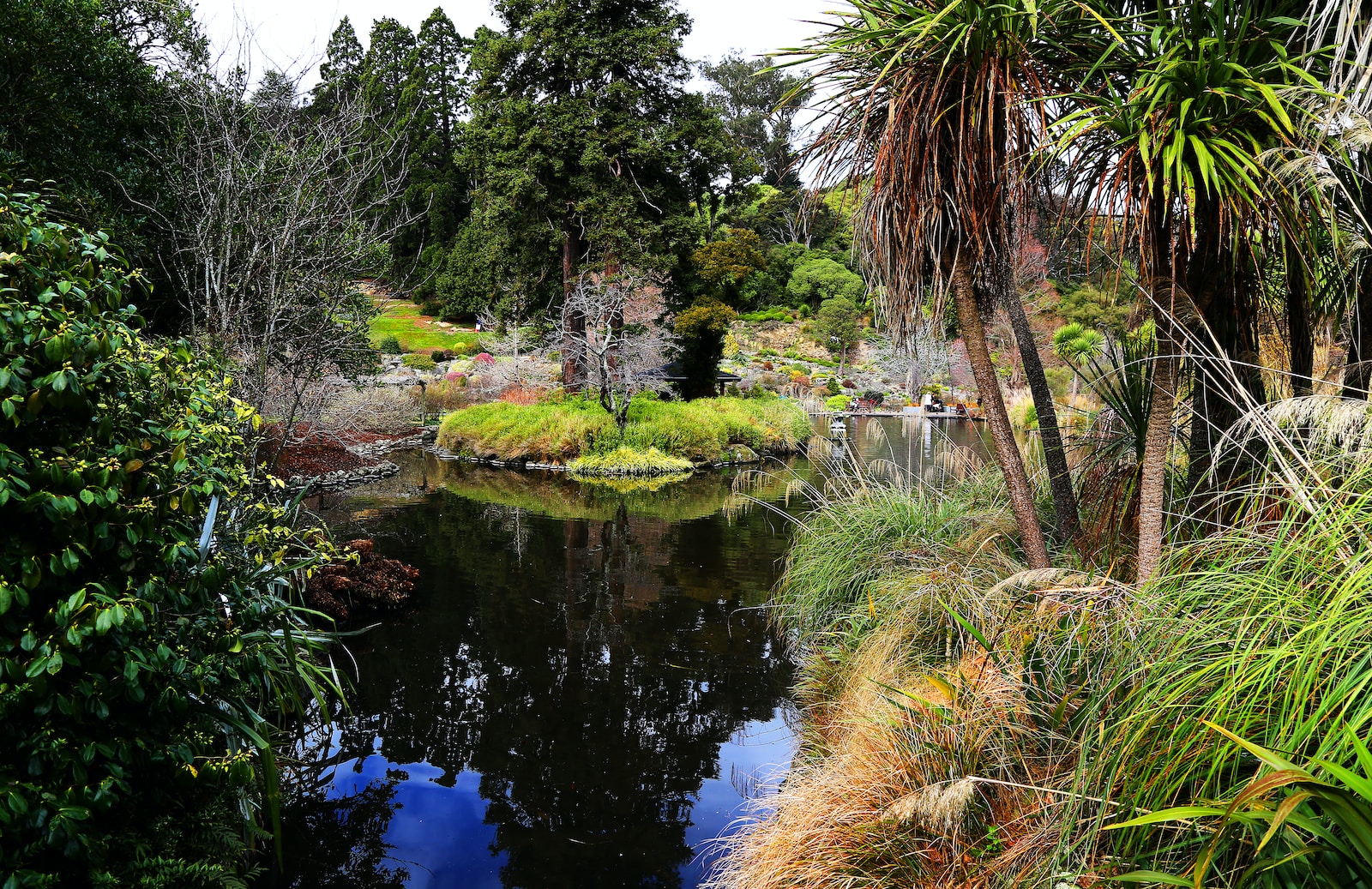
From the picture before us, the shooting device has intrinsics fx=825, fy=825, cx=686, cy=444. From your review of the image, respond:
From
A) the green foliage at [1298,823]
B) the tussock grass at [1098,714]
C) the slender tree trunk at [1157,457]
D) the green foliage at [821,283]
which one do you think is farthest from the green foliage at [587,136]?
the green foliage at [821,283]

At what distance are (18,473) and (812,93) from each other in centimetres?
410

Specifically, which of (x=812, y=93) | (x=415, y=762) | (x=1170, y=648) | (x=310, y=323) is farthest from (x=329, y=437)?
(x=1170, y=648)

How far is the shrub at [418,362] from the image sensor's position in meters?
30.3

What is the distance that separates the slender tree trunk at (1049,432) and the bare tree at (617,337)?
12.8 meters

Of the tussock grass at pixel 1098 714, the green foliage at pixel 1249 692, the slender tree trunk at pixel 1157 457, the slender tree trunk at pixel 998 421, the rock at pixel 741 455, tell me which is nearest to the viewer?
the green foliage at pixel 1249 692

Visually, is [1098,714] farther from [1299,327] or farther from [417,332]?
[417,332]

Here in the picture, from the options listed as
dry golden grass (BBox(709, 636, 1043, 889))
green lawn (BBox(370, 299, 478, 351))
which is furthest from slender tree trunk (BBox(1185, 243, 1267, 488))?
green lawn (BBox(370, 299, 478, 351))

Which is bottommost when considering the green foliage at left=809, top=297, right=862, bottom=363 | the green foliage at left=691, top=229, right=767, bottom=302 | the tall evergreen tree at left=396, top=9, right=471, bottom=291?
the green foliage at left=809, top=297, right=862, bottom=363

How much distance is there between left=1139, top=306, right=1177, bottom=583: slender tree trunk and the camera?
356 centimetres

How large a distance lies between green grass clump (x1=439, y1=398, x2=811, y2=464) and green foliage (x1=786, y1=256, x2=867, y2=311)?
21.8m

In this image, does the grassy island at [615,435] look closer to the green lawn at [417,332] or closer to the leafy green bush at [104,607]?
the leafy green bush at [104,607]

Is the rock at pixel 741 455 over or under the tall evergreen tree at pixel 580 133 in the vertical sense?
under

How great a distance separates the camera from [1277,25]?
148 inches

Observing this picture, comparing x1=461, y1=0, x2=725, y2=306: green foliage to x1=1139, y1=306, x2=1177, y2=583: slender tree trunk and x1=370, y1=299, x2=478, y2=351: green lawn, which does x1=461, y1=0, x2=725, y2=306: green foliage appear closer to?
x1=370, y1=299, x2=478, y2=351: green lawn
